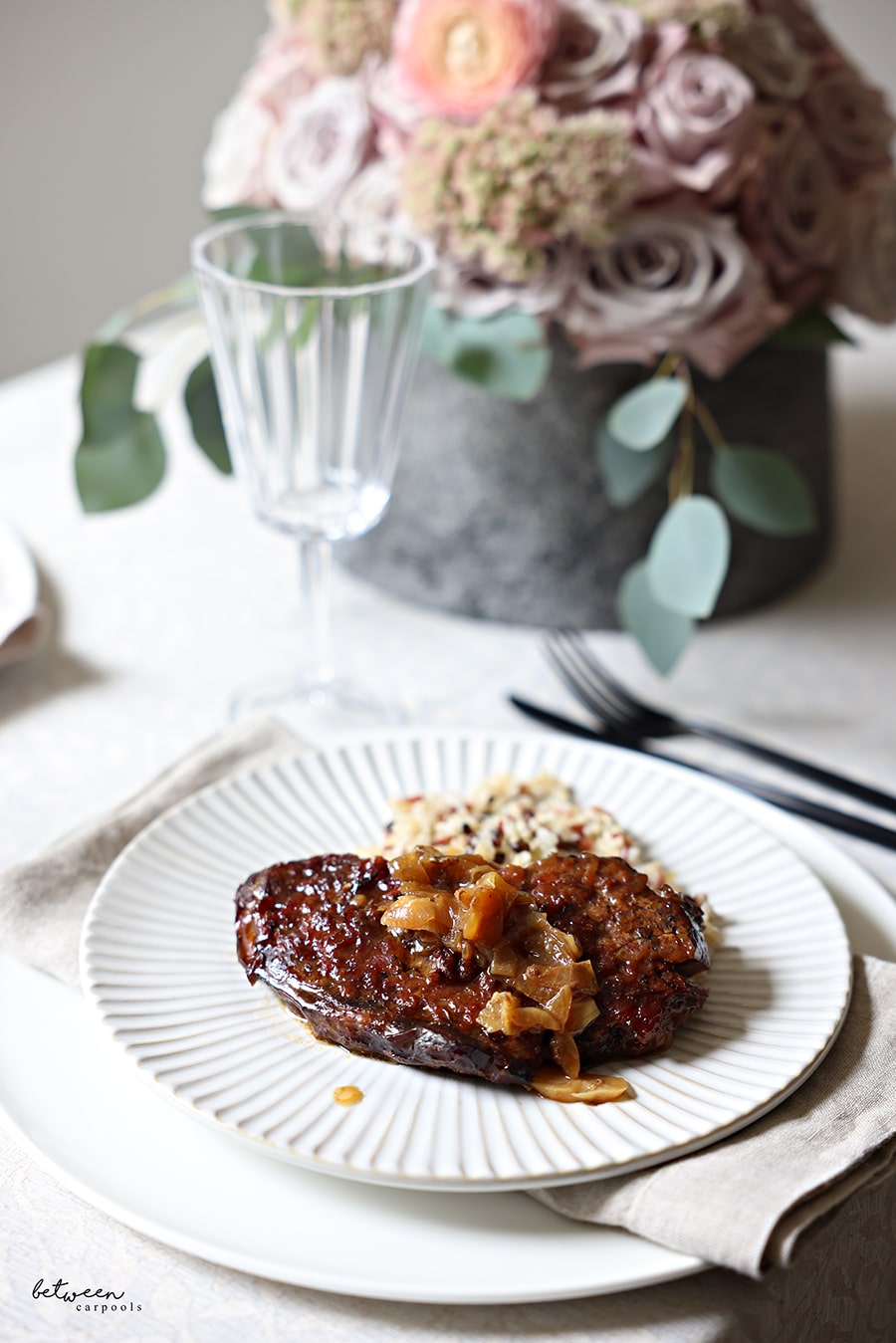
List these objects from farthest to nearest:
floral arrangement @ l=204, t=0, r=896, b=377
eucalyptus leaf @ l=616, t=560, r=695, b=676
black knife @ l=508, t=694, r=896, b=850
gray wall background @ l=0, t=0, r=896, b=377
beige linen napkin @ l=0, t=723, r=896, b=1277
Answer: gray wall background @ l=0, t=0, r=896, b=377, eucalyptus leaf @ l=616, t=560, r=695, b=676, floral arrangement @ l=204, t=0, r=896, b=377, black knife @ l=508, t=694, r=896, b=850, beige linen napkin @ l=0, t=723, r=896, b=1277

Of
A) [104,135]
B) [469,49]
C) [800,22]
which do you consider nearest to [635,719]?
[469,49]

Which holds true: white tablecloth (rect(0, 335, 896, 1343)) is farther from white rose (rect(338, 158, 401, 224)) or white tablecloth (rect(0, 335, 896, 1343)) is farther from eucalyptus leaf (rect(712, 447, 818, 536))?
white rose (rect(338, 158, 401, 224))

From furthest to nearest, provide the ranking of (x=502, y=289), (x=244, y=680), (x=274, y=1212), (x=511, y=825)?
(x=244, y=680), (x=502, y=289), (x=511, y=825), (x=274, y=1212)

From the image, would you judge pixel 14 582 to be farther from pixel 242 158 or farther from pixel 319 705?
pixel 242 158

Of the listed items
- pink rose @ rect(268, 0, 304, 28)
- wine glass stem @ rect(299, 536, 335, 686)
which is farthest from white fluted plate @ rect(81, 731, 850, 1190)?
pink rose @ rect(268, 0, 304, 28)

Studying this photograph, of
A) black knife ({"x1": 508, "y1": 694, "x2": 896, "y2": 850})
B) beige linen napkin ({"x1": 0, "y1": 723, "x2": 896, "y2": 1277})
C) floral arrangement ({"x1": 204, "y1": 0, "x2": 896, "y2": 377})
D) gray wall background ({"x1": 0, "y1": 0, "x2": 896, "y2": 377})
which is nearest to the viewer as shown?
beige linen napkin ({"x1": 0, "y1": 723, "x2": 896, "y2": 1277})

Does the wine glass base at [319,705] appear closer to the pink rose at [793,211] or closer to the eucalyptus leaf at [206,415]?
the eucalyptus leaf at [206,415]

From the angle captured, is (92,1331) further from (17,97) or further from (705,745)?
(17,97)
